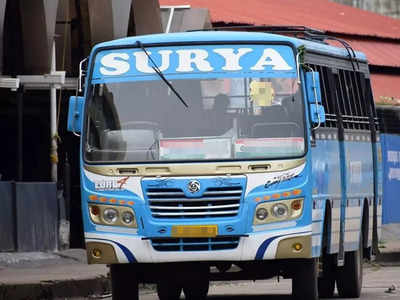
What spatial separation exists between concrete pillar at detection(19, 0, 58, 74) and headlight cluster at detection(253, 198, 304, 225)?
38.5ft

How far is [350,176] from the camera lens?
56.0ft

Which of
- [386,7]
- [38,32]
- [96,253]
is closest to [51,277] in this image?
[96,253]

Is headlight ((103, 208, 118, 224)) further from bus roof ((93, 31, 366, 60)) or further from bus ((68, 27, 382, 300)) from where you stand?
bus roof ((93, 31, 366, 60))

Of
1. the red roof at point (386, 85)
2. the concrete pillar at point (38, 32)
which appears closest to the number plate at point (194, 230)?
the concrete pillar at point (38, 32)

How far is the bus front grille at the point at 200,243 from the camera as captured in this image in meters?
13.8

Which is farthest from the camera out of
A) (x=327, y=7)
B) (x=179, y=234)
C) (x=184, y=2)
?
(x=327, y=7)

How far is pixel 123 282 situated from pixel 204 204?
1.33m

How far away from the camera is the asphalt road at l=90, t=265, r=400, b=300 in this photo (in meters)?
17.5

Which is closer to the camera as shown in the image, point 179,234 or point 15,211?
point 179,234

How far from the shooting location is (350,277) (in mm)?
17438

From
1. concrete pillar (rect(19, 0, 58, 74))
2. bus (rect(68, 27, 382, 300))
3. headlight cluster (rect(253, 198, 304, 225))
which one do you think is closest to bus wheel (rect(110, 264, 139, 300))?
bus (rect(68, 27, 382, 300))

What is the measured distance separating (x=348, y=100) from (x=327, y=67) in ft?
3.80

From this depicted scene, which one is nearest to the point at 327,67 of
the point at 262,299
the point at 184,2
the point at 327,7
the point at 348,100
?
the point at 348,100

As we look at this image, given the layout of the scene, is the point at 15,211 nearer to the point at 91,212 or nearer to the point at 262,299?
the point at 262,299
